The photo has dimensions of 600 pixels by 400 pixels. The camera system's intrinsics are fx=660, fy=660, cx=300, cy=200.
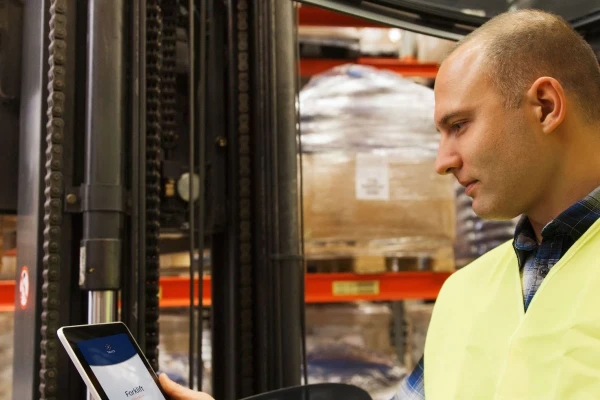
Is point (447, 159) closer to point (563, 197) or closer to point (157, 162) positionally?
point (563, 197)

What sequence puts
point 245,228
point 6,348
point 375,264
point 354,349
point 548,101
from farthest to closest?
1. point 6,348
2. point 354,349
3. point 375,264
4. point 245,228
5. point 548,101

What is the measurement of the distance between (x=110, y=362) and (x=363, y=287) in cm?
205

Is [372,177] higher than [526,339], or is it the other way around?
[372,177]

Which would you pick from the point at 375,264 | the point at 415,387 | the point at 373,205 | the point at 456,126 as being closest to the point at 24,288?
the point at 415,387

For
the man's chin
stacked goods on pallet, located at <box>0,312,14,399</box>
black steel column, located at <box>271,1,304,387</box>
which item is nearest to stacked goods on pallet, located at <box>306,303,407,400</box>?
black steel column, located at <box>271,1,304,387</box>

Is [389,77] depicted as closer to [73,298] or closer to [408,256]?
[408,256]

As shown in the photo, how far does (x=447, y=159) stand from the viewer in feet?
4.52

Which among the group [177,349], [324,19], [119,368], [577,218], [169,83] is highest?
[324,19]

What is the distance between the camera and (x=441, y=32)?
6.13 ft

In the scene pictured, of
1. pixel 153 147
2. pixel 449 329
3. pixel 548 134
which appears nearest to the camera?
pixel 548 134

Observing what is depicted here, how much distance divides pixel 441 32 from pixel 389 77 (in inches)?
45.8

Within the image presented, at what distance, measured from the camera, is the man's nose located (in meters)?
1.37

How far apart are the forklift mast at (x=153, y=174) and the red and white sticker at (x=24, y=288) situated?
0.01m

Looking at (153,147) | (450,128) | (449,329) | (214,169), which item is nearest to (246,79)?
(214,169)
